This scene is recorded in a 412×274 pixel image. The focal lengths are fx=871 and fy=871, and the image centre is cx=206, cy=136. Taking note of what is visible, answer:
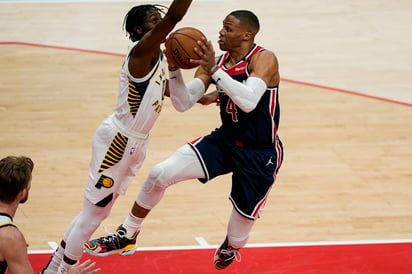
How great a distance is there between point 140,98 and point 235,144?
3.39 feet

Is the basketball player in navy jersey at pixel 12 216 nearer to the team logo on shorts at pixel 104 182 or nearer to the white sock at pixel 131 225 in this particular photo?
the team logo on shorts at pixel 104 182

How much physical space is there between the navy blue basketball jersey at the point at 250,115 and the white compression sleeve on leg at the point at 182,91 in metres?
0.23

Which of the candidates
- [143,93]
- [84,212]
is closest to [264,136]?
[143,93]

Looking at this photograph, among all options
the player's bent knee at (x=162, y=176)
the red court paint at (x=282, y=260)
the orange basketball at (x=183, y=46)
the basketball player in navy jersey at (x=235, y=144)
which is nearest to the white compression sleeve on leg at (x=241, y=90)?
the basketball player in navy jersey at (x=235, y=144)

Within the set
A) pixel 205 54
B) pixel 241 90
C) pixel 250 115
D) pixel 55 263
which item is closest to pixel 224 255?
pixel 250 115

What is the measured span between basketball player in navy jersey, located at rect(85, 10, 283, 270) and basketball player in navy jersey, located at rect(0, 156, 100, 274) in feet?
7.02

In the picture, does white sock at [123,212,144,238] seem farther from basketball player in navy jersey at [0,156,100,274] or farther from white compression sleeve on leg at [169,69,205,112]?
basketball player in navy jersey at [0,156,100,274]

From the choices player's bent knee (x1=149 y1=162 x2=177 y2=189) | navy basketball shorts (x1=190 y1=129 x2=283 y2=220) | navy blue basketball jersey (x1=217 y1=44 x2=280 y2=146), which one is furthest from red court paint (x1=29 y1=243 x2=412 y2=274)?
navy blue basketball jersey (x1=217 y1=44 x2=280 y2=146)

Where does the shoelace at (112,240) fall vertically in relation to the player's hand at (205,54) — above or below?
below

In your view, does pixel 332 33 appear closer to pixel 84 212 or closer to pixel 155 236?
pixel 155 236

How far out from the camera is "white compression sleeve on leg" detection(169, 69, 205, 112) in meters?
7.74

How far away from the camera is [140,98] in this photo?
746 cm

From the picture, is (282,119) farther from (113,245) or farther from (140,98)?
(140,98)

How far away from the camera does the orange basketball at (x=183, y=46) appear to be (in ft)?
24.2
